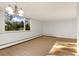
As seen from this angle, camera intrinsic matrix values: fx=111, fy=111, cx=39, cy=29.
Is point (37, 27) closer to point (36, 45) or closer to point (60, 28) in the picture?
point (60, 28)

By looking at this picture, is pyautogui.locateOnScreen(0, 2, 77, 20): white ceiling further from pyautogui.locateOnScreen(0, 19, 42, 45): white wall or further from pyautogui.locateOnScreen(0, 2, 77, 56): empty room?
pyautogui.locateOnScreen(0, 19, 42, 45): white wall

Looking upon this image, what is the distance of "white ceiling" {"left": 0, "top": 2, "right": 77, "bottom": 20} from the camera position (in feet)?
10.6

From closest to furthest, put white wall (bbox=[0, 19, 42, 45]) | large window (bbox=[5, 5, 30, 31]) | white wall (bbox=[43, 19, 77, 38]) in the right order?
white wall (bbox=[43, 19, 77, 38]) < large window (bbox=[5, 5, 30, 31]) < white wall (bbox=[0, 19, 42, 45])

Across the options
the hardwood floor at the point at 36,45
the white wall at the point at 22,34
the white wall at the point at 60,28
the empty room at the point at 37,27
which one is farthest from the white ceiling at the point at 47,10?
the hardwood floor at the point at 36,45

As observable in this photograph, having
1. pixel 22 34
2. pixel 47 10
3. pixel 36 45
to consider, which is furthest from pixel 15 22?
pixel 36 45

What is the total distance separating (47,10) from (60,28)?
70cm

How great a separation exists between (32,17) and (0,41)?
1382 millimetres

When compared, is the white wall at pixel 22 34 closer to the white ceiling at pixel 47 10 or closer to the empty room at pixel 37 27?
the empty room at pixel 37 27

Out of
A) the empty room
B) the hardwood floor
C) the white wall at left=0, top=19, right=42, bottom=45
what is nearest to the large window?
the empty room

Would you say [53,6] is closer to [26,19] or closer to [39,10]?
[39,10]

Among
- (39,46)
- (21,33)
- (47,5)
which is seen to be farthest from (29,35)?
(47,5)

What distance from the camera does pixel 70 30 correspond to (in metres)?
3.30

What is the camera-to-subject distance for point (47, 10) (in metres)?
3.53

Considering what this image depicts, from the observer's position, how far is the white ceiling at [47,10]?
128 inches
